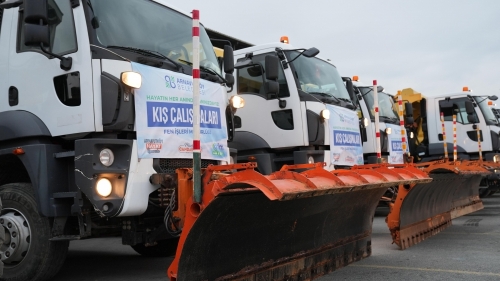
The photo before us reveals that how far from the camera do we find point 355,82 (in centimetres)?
1202

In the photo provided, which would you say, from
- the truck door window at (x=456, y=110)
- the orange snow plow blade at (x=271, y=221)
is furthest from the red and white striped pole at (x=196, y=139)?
the truck door window at (x=456, y=110)

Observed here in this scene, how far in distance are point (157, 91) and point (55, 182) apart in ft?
4.14

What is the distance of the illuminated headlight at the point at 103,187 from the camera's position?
435cm

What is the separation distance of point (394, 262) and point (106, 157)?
138 inches

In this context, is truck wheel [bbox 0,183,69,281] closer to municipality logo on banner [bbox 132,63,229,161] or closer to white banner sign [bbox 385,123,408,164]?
municipality logo on banner [bbox 132,63,229,161]

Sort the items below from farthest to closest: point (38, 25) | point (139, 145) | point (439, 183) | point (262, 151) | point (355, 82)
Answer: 1. point (355, 82)
2. point (262, 151)
3. point (439, 183)
4. point (139, 145)
5. point (38, 25)

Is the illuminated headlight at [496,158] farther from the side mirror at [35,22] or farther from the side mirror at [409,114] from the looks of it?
the side mirror at [35,22]

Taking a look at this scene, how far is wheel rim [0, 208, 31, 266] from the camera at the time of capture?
4.81m

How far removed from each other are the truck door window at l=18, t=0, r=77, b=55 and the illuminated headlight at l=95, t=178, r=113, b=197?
4.19 ft

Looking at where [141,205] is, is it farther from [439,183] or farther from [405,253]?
[439,183]

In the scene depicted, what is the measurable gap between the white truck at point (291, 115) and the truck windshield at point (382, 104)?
3140 millimetres

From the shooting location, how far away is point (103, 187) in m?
4.37

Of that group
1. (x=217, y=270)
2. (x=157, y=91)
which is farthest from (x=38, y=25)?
(x=217, y=270)

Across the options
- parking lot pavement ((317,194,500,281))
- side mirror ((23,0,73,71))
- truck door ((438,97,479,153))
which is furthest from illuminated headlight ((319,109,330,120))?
truck door ((438,97,479,153))
